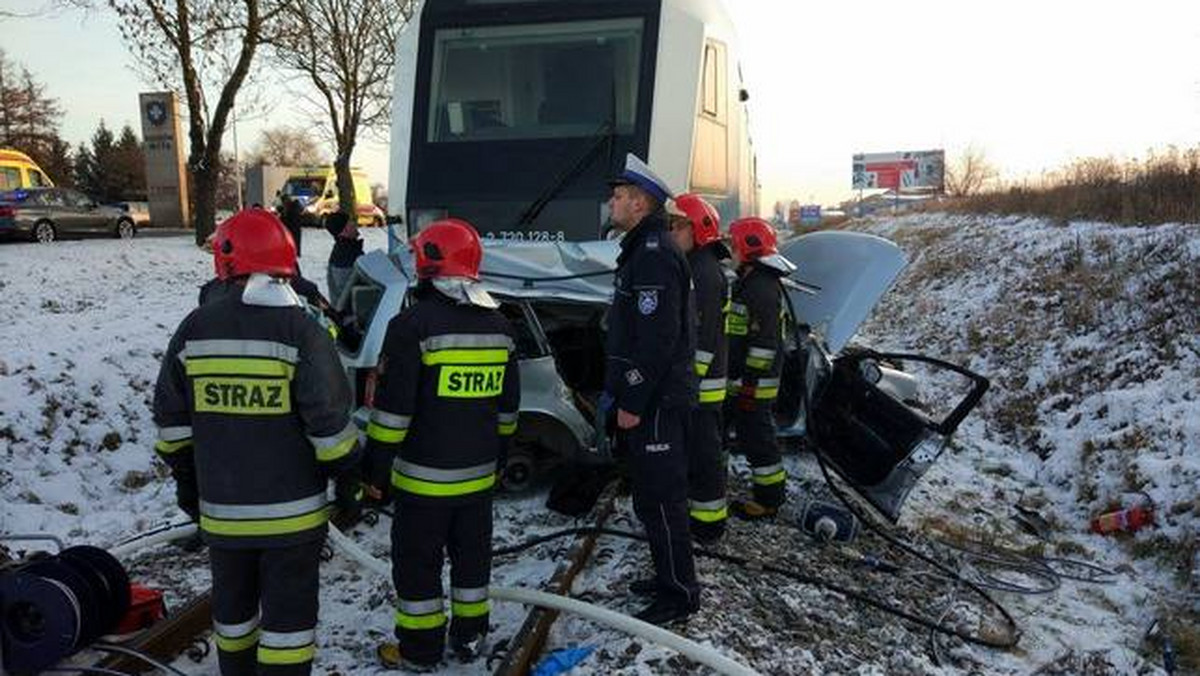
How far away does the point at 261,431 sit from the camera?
2969 millimetres

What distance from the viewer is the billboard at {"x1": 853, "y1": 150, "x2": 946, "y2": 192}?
152ft

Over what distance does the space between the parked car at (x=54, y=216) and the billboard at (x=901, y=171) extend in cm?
3588

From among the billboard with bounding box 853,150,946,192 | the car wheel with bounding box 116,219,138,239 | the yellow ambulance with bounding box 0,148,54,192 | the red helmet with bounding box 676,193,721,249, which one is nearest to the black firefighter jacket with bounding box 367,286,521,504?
the red helmet with bounding box 676,193,721,249

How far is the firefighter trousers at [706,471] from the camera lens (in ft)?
15.5

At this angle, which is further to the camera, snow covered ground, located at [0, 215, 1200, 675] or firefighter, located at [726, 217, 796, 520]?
firefighter, located at [726, 217, 796, 520]

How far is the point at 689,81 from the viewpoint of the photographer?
259 inches

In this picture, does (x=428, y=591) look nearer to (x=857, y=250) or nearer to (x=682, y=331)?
(x=682, y=331)

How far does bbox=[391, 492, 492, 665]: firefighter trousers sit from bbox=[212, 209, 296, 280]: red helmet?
3.64ft

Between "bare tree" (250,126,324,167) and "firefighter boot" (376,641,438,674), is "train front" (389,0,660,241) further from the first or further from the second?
"bare tree" (250,126,324,167)

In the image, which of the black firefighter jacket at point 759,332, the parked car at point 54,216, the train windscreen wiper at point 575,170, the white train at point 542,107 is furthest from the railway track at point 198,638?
the parked car at point 54,216

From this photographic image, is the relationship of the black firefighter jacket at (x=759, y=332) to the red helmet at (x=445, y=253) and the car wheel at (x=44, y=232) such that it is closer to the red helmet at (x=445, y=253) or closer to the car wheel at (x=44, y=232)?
the red helmet at (x=445, y=253)

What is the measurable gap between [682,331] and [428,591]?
5.08 feet

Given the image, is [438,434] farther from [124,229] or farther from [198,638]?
[124,229]

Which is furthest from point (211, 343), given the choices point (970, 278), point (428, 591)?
point (970, 278)
